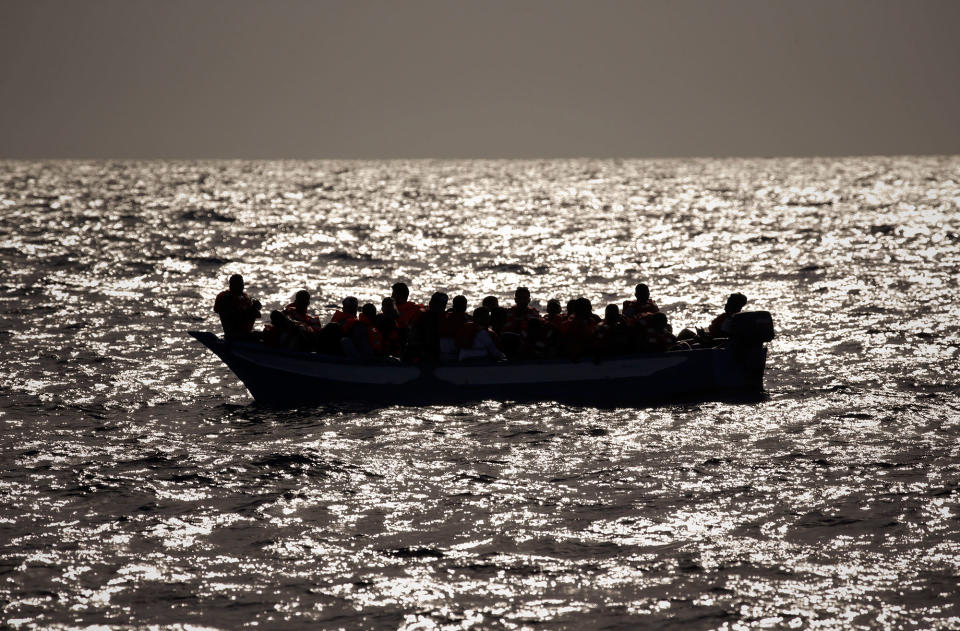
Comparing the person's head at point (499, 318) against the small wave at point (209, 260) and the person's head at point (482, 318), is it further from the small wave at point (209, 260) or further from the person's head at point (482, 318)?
the small wave at point (209, 260)

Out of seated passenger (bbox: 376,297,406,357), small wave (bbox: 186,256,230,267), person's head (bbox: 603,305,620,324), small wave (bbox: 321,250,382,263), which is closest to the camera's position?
person's head (bbox: 603,305,620,324)

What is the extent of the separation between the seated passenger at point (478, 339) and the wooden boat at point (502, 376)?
0.57 feet

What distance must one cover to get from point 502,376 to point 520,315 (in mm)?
1115

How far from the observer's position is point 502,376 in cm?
1852

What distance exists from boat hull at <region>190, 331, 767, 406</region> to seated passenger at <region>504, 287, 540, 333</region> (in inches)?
31.0

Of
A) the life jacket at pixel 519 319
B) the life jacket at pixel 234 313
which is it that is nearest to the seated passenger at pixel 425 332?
the life jacket at pixel 519 319

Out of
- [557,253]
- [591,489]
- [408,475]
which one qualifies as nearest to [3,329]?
[408,475]

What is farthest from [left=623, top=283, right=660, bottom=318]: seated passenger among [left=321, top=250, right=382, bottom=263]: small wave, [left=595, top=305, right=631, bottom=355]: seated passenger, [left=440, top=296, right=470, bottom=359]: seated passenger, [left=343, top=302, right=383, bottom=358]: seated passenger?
[left=321, top=250, right=382, bottom=263]: small wave

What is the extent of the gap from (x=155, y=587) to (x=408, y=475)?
4.40 meters

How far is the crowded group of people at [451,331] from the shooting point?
60.1 feet

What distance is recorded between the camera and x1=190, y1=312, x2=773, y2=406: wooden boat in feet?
60.1

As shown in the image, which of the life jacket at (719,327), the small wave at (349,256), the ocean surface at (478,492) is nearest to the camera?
the ocean surface at (478,492)

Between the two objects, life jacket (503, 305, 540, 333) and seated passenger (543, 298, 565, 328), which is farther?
life jacket (503, 305, 540, 333)

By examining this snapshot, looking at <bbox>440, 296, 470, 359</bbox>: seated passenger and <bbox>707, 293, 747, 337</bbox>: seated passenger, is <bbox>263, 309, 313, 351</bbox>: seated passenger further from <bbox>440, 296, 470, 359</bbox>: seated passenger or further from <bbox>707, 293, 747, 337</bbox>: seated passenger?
<bbox>707, 293, 747, 337</bbox>: seated passenger
